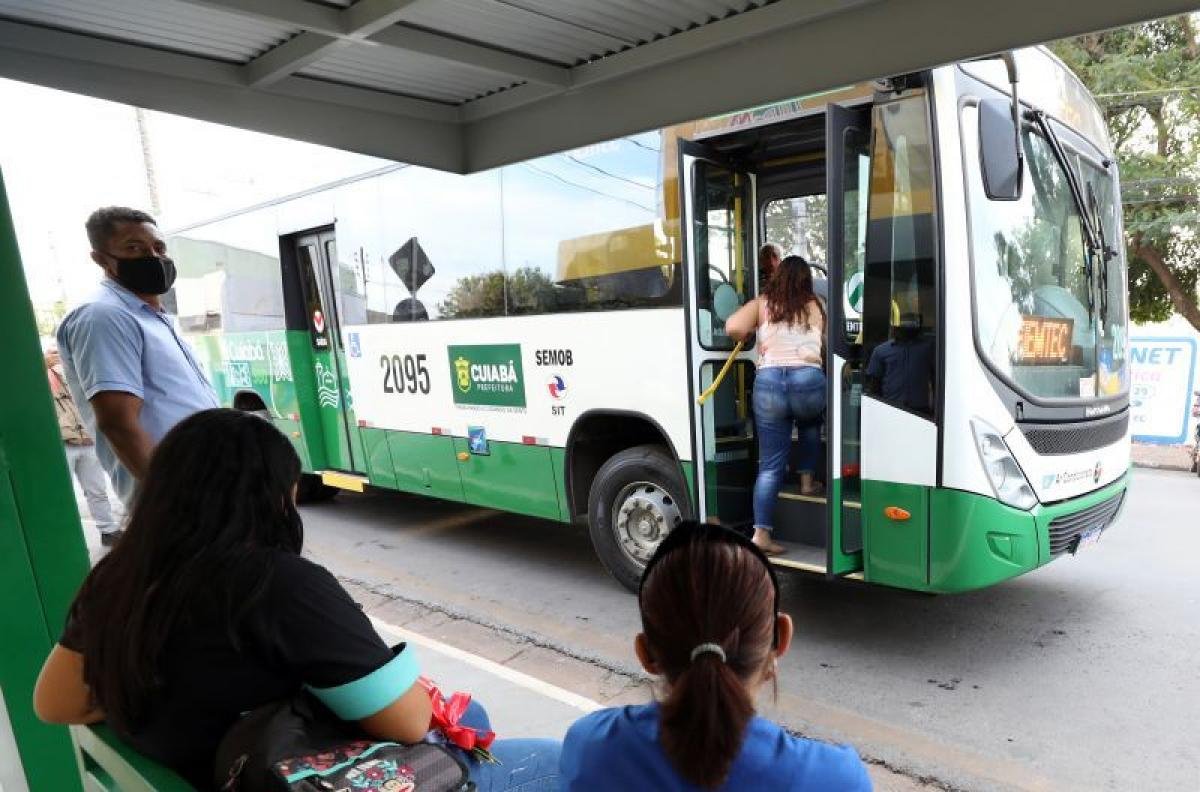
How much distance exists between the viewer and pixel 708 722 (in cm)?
118

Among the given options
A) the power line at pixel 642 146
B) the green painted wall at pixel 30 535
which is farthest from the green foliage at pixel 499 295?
the green painted wall at pixel 30 535

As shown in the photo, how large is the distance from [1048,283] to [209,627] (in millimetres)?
4124

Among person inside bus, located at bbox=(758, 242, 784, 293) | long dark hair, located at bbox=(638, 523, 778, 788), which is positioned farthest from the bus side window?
long dark hair, located at bbox=(638, 523, 778, 788)

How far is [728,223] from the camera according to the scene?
16.3 ft

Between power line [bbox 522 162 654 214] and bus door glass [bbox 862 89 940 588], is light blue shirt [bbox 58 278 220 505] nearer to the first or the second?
power line [bbox 522 162 654 214]

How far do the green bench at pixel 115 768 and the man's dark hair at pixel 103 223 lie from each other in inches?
64.9

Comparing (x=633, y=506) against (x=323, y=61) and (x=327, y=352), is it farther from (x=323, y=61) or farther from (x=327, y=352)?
(x=327, y=352)

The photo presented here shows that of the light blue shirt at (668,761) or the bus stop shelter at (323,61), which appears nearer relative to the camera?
the light blue shirt at (668,761)

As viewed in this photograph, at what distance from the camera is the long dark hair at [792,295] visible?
14.6 ft

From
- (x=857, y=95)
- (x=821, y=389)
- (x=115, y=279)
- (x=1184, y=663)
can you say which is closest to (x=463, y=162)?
(x=115, y=279)

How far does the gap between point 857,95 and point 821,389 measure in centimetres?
157

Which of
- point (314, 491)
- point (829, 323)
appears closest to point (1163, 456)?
point (829, 323)

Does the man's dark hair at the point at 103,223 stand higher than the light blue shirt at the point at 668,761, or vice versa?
→ the man's dark hair at the point at 103,223

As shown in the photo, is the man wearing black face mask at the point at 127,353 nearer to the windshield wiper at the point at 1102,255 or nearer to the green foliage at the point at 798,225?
the green foliage at the point at 798,225
